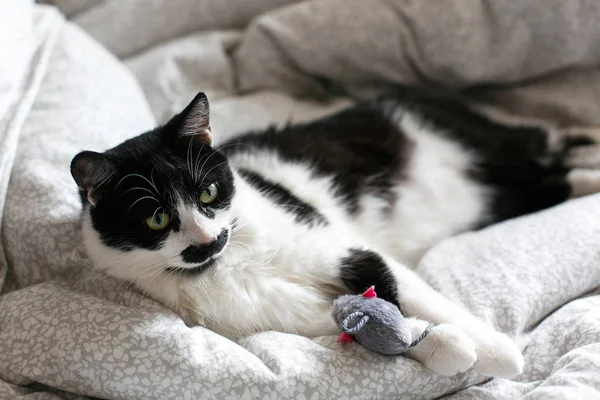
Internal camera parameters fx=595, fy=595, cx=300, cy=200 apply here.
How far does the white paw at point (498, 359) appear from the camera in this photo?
1.27 metres

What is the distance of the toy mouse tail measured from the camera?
1267mm

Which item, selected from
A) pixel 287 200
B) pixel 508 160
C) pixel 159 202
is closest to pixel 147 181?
pixel 159 202

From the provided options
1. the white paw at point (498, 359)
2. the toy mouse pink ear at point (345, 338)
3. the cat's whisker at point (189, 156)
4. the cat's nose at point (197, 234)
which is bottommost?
the toy mouse pink ear at point (345, 338)

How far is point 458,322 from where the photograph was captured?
1364 millimetres

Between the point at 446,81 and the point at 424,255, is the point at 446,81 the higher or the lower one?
the higher one

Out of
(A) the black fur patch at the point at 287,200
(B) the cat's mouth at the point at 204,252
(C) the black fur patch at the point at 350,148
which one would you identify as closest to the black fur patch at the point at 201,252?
(B) the cat's mouth at the point at 204,252

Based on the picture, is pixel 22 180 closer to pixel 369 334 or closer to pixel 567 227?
pixel 369 334

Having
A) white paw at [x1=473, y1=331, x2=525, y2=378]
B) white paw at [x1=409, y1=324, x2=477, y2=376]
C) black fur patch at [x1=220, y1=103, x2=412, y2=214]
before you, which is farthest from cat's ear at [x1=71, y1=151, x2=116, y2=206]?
white paw at [x1=473, y1=331, x2=525, y2=378]

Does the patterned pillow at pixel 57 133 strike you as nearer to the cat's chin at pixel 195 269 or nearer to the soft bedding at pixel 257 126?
the soft bedding at pixel 257 126

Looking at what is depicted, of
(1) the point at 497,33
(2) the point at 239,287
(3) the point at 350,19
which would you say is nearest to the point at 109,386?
(2) the point at 239,287

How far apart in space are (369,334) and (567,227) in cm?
77

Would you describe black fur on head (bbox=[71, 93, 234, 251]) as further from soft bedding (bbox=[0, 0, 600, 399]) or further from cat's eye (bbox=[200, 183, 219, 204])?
soft bedding (bbox=[0, 0, 600, 399])

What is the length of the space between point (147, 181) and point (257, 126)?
100cm

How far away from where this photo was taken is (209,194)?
1370mm
